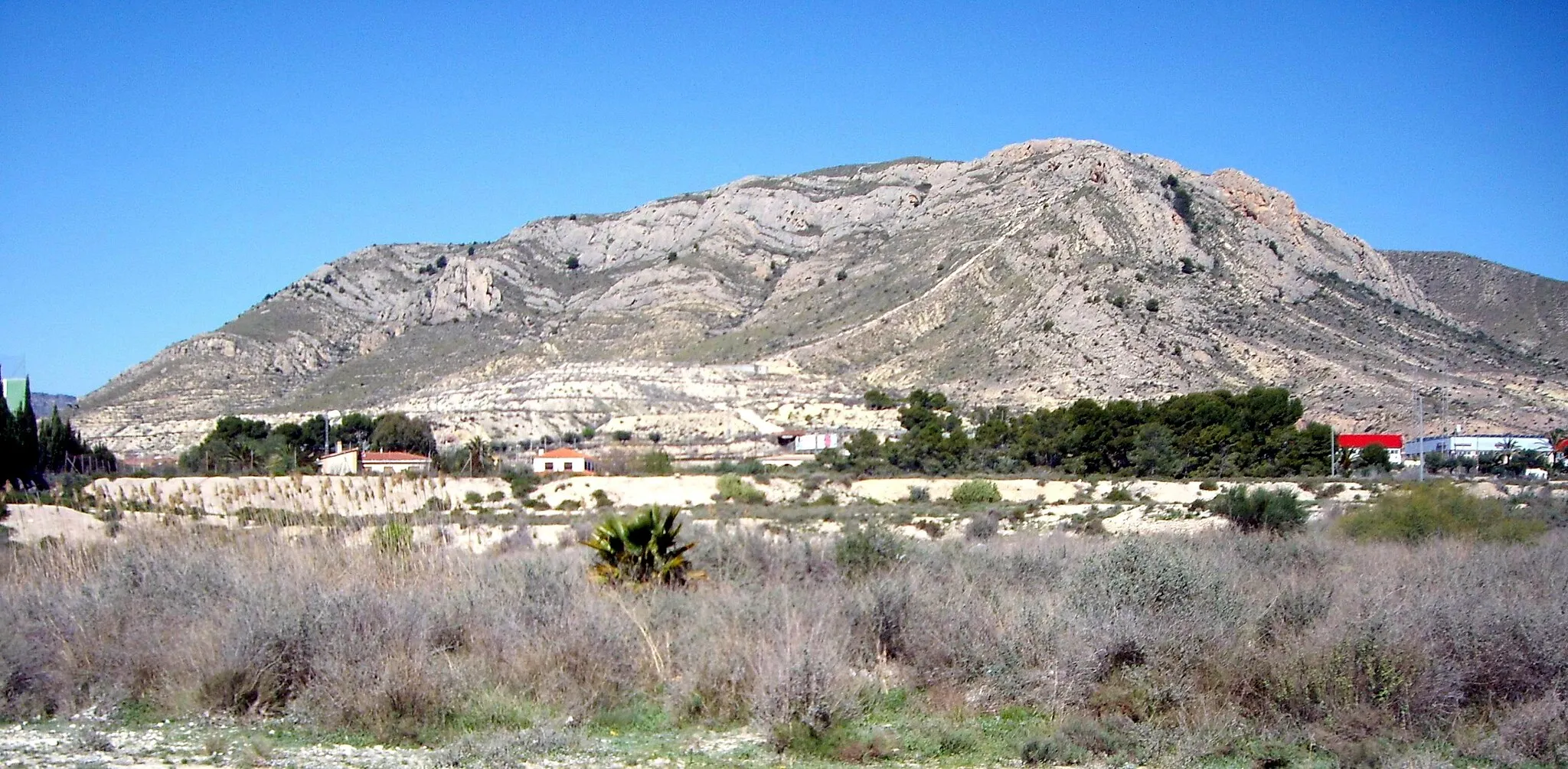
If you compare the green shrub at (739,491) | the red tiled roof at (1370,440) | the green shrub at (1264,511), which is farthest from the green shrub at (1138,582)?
the red tiled roof at (1370,440)

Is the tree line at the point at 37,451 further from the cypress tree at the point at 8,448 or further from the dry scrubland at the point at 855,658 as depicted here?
the dry scrubland at the point at 855,658

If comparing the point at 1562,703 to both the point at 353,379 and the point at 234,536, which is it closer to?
the point at 234,536

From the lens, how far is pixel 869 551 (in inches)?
690

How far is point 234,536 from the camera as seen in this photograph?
16.1m

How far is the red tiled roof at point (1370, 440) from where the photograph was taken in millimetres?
59144

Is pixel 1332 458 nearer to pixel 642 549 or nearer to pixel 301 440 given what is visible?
pixel 642 549

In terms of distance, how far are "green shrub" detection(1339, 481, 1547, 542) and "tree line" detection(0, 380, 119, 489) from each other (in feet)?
126

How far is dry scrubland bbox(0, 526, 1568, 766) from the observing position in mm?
10492

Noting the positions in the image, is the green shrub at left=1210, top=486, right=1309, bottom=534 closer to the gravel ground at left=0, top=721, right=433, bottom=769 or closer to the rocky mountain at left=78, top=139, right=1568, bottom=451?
the gravel ground at left=0, top=721, right=433, bottom=769

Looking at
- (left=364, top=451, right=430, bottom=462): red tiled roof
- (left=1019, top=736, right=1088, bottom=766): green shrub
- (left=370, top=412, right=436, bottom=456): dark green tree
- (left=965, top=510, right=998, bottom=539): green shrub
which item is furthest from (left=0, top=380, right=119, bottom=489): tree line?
(left=1019, top=736, right=1088, bottom=766): green shrub

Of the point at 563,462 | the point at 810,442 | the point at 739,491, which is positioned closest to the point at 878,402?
the point at 810,442

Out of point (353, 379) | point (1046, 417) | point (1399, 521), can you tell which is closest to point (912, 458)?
point (1046, 417)

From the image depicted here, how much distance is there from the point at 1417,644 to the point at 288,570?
11075 mm

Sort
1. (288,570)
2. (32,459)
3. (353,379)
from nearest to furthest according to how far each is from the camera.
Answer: (288,570) → (32,459) → (353,379)
